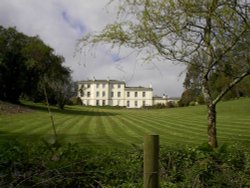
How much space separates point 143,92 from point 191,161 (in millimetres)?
137982

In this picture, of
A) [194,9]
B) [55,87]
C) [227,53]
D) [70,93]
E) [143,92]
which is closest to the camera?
[194,9]

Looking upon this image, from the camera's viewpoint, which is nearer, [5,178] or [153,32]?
[5,178]

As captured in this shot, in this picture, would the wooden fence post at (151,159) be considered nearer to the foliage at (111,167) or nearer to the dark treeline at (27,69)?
the foliage at (111,167)

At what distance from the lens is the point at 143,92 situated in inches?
5635

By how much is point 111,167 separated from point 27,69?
54693 mm

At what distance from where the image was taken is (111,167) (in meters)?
5.08

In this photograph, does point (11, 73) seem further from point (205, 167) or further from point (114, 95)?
point (114, 95)

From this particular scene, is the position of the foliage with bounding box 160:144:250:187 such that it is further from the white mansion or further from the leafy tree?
the white mansion

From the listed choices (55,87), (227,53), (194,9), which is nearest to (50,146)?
(194,9)

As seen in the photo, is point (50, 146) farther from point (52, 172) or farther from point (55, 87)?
point (55, 87)

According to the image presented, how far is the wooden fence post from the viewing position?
2.98 meters

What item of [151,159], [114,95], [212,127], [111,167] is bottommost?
[111,167]

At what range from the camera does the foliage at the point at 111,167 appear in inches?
181

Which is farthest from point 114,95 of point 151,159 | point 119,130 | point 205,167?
point 151,159
